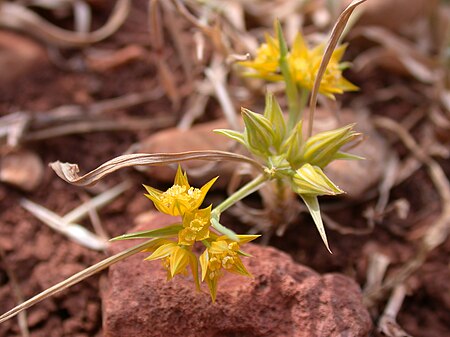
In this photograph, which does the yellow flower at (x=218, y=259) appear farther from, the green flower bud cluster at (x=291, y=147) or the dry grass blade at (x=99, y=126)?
the dry grass blade at (x=99, y=126)

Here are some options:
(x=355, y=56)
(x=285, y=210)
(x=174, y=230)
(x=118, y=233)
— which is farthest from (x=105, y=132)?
(x=355, y=56)

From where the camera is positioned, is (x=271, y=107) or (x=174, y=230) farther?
(x=271, y=107)

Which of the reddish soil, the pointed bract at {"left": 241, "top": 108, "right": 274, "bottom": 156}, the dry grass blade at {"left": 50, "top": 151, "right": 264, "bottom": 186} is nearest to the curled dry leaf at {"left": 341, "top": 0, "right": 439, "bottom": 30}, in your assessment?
the reddish soil

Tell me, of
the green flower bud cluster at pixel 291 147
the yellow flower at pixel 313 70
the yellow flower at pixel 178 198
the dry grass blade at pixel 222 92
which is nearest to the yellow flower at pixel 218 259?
the yellow flower at pixel 178 198

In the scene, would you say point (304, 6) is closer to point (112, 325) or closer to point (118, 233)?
point (118, 233)

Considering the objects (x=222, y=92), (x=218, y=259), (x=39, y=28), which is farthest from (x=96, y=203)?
(x=39, y=28)
